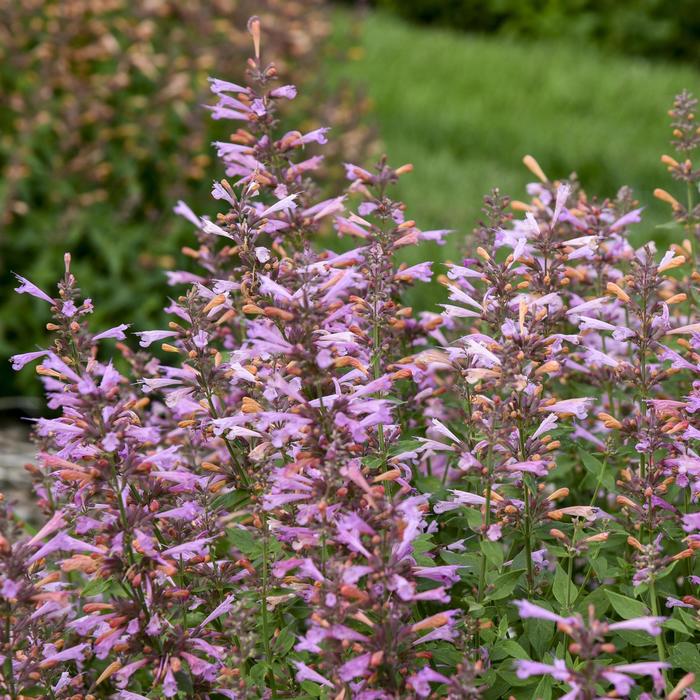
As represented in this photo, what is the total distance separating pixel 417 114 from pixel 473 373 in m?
8.87

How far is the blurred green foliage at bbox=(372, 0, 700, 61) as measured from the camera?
14219mm

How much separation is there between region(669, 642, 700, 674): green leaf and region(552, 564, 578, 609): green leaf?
207 millimetres

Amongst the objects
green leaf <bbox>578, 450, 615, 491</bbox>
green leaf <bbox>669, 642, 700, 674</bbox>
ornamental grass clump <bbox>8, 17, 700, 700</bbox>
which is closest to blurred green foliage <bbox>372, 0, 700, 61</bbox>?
ornamental grass clump <bbox>8, 17, 700, 700</bbox>

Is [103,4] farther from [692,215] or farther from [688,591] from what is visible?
[688,591]

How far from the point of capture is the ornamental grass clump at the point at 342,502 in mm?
1706

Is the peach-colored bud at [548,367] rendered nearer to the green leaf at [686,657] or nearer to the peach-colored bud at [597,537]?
the peach-colored bud at [597,537]

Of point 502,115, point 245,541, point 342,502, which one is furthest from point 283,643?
point 502,115

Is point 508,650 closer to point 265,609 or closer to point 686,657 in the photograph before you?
point 686,657

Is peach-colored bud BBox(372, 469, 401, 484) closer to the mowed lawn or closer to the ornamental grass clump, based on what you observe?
the ornamental grass clump

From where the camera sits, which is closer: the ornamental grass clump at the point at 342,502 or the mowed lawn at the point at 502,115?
the ornamental grass clump at the point at 342,502

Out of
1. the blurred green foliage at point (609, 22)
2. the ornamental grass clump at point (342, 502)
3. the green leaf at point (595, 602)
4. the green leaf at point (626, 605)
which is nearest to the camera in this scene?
the ornamental grass clump at point (342, 502)

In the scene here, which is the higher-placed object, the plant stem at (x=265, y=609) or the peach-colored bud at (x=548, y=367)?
the peach-colored bud at (x=548, y=367)

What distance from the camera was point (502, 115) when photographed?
34.1 ft

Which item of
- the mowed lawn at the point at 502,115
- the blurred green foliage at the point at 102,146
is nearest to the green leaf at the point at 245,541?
the blurred green foliage at the point at 102,146
